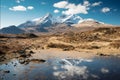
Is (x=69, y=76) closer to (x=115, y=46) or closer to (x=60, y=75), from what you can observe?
(x=60, y=75)

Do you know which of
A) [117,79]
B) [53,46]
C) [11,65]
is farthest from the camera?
[53,46]

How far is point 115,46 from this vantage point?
11344 centimetres

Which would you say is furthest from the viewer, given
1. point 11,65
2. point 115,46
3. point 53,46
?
point 53,46

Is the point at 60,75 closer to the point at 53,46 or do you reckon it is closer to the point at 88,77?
the point at 88,77

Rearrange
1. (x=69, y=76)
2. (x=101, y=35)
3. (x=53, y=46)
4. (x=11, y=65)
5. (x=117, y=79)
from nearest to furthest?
(x=117, y=79) → (x=69, y=76) → (x=11, y=65) → (x=53, y=46) → (x=101, y=35)

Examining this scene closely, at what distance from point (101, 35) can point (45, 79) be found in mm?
125333

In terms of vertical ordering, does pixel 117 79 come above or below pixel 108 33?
below

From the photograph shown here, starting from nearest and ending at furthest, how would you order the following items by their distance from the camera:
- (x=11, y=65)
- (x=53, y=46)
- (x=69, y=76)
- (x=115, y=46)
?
(x=69, y=76) → (x=11, y=65) → (x=115, y=46) → (x=53, y=46)

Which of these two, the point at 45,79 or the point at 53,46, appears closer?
the point at 45,79

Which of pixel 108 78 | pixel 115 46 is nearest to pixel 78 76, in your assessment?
pixel 108 78

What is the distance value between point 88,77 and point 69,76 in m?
4.32

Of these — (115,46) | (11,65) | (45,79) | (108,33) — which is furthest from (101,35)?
(45,79)

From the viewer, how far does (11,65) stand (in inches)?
2502

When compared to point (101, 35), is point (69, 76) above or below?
below
